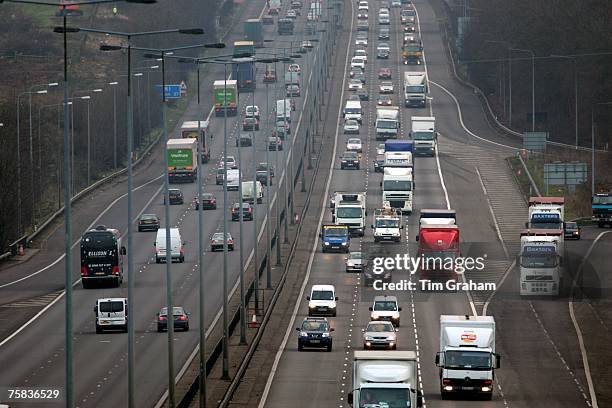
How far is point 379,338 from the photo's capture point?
263ft

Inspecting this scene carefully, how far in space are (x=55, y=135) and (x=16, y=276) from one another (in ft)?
152

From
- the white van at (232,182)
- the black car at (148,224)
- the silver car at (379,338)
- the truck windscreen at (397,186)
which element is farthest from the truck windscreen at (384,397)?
the white van at (232,182)

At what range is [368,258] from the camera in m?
108

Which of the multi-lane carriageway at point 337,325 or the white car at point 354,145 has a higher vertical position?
the white car at point 354,145

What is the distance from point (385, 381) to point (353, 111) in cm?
12193

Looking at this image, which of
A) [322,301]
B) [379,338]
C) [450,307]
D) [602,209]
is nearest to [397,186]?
[602,209]

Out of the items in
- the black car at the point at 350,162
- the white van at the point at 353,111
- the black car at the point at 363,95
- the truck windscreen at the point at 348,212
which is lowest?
the truck windscreen at the point at 348,212

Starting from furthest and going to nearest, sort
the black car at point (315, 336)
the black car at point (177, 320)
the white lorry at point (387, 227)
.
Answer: the white lorry at point (387, 227) < the black car at point (177, 320) < the black car at point (315, 336)

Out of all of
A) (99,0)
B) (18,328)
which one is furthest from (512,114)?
(99,0)

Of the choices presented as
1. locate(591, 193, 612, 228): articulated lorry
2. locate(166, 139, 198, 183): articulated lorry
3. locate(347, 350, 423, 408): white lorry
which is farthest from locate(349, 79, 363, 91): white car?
locate(347, 350, 423, 408): white lorry

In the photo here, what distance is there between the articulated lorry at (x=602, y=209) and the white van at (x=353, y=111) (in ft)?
170

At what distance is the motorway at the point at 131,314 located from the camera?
235ft

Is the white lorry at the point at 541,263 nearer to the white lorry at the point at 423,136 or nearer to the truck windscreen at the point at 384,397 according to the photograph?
the truck windscreen at the point at 384,397

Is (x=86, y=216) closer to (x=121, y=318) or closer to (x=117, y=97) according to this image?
(x=117, y=97)
